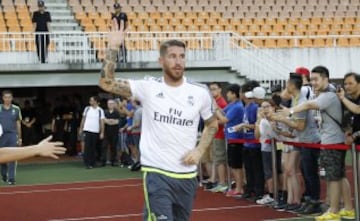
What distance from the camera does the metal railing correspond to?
2012cm

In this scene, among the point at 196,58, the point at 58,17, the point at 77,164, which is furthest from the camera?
the point at 58,17

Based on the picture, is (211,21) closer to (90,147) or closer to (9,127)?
(90,147)

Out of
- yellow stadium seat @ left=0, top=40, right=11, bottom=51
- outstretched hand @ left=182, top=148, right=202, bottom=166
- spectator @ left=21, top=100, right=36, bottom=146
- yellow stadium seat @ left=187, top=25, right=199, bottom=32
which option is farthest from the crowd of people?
yellow stadium seat @ left=187, top=25, right=199, bottom=32

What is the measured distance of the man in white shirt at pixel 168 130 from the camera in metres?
5.75

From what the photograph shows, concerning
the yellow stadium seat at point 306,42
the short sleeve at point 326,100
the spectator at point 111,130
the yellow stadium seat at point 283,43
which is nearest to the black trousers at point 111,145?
the spectator at point 111,130

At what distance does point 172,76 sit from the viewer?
19.2 ft

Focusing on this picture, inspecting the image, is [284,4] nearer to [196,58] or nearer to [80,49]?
[196,58]

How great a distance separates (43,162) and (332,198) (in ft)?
43.3

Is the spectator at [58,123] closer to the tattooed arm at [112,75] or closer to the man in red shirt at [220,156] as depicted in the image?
the man in red shirt at [220,156]

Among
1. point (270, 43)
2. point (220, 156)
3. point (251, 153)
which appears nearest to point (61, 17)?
point (270, 43)

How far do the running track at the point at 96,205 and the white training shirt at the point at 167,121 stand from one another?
3.92m

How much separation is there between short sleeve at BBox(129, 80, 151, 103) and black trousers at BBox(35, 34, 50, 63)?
1425 cm

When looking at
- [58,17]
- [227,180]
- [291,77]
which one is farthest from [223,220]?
[58,17]

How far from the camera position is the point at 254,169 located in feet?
36.3
